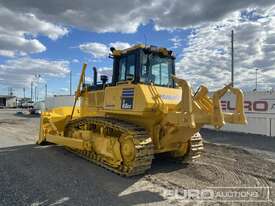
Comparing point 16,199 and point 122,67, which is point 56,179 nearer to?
point 16,199

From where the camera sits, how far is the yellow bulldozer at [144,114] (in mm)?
6426

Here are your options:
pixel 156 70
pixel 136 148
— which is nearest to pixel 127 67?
pixel 156 70

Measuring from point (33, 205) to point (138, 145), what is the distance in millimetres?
2429

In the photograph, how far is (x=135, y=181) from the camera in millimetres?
6508

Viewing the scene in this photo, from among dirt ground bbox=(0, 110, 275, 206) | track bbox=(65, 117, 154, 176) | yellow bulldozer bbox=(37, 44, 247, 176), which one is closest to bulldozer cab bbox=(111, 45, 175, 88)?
yellow bulldozer bbox=(37, 44, 247, 176)

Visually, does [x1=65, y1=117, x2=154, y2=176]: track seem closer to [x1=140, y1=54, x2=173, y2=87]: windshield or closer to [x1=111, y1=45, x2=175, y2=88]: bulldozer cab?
[x1=111, y1=45, x2=175, y2=88]: bulldozer cab

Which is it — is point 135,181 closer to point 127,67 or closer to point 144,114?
point 144,114

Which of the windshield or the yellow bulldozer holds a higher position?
the windshield

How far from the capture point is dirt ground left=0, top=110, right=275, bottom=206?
5387 mm

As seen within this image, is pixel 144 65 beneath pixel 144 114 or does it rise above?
above

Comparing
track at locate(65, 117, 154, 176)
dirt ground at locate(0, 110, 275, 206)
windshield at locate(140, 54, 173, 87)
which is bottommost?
dirt ground at locate(0, 110, 275, 206)

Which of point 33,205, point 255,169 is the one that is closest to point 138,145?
point 33,205

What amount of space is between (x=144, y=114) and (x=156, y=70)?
58.7 inches

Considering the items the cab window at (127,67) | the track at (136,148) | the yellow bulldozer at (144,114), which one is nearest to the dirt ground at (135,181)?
the track at (136,148)
